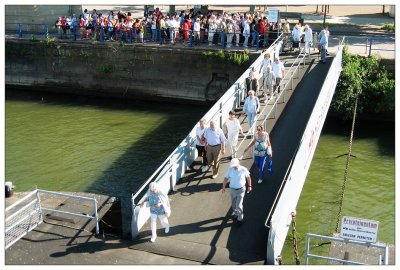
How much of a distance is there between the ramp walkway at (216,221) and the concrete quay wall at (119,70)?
37.4 ft

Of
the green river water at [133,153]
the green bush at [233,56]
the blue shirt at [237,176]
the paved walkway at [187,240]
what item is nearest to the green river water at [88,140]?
the green river water at [133,153]

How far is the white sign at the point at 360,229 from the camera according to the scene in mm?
9359

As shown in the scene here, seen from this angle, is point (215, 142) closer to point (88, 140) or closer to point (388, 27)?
point (88, 140)

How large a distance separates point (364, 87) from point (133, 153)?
9784mm

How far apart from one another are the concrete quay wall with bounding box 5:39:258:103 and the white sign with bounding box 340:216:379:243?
14855 millimetres

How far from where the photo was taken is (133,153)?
19.9 m

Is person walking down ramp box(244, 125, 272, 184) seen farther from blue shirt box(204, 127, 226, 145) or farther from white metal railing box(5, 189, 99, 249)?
white metal railing box(5, 189, 99, 249)

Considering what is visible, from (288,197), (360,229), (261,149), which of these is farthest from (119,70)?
(360,229)

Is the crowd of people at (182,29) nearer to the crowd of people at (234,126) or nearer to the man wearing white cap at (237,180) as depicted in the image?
the crowd of people at (234,126)

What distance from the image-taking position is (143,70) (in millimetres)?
26594

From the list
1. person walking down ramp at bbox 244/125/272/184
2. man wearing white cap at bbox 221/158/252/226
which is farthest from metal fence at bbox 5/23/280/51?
man wearing white cap at bbox 221/158/252/226

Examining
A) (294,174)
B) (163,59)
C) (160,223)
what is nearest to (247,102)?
(294,174)

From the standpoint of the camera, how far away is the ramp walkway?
9.93 meters

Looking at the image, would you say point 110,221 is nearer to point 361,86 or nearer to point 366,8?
point 361,86
